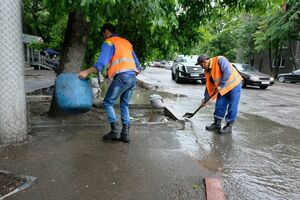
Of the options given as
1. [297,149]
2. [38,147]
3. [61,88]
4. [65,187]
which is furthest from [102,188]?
[297,149]

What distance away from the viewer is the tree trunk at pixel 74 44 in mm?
5633

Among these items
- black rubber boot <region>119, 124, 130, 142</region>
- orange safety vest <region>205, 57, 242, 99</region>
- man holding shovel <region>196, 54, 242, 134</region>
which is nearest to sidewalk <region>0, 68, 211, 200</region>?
black rubber boot <region>119, 124, 130, 142</region>

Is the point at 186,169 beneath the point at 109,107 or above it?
beneath

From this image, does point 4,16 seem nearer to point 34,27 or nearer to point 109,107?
point 109,107

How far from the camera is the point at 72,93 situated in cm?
460

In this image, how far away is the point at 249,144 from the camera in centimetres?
514

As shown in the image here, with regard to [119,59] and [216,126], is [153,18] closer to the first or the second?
[119,59]

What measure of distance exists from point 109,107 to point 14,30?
5.63 feet

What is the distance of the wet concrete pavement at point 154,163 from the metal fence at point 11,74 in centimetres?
31

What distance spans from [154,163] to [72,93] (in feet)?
5.46

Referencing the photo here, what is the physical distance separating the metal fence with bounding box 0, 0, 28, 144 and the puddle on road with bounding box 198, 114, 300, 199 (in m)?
2.67

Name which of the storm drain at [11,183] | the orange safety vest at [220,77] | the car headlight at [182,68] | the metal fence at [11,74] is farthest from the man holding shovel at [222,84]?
the car headlight at [182,68]

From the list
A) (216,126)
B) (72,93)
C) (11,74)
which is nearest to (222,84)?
(216,126)

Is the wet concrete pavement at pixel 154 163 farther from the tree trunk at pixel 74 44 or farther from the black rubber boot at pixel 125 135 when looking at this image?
the tree trunk at pixel 74 44
